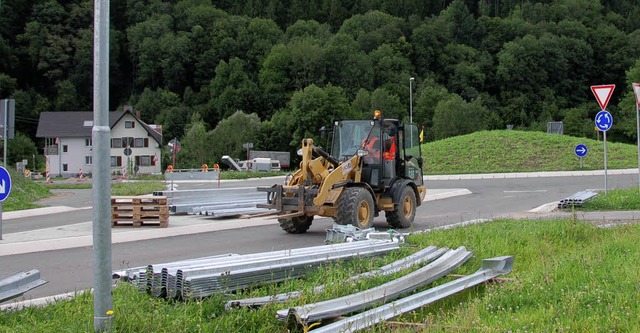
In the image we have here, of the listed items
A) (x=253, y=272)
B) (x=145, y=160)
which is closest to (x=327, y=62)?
(x=145, y=160)

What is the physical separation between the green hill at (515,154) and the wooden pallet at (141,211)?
25.9m

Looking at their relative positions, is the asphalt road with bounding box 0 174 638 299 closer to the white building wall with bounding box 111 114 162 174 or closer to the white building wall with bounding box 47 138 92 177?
the white building wall with bounding box 111 114 162 174

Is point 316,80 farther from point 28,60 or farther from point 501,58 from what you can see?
point 28,60

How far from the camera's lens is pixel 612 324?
240 inches

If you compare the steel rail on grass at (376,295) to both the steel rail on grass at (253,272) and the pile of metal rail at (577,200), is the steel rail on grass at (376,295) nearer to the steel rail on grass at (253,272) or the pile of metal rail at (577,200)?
the steel rail on grass at (253,272)

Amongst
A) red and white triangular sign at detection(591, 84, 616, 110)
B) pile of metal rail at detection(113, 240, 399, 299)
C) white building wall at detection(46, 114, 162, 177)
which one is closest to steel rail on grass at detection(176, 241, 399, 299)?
pile of metal rail at detection(113, 240, 399, 299)

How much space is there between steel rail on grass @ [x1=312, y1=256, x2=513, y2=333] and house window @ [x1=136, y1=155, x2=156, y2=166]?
87.0 metres

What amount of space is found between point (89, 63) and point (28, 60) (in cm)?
1078

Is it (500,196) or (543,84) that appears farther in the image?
(543,84)

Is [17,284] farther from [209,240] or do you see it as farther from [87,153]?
[87,153]

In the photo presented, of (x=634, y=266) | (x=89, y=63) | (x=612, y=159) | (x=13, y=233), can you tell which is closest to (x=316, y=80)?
(x=89, y=63)

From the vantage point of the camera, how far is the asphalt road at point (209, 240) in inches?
432

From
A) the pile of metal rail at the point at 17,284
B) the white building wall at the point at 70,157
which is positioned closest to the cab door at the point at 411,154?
the pile of metal rail at the point at 17,284

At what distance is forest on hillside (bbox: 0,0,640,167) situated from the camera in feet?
367
